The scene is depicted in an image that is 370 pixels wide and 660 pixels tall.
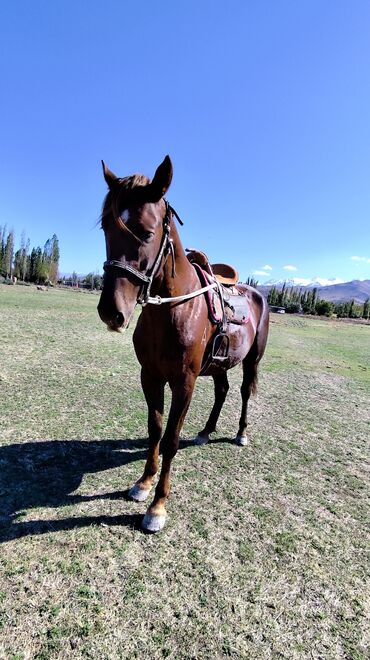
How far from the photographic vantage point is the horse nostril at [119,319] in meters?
2.04

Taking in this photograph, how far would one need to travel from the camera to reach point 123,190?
2188mm

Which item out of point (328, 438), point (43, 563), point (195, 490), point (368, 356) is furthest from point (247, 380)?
point (368, 356)

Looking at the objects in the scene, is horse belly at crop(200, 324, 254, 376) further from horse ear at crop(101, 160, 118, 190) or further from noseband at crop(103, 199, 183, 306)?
horse ear at crop(101, 160, 118, 190)

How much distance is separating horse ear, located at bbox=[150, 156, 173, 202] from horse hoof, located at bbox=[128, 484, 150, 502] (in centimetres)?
252

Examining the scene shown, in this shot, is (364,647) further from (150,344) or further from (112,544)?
(150,344)

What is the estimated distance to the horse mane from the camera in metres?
2.19

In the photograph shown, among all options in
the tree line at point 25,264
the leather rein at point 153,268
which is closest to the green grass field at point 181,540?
the leather rein at point 153,268

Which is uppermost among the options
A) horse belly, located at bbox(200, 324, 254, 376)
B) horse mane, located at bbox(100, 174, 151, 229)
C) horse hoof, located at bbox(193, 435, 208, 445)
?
horse mane, located at bbox(100, 174, 151, 229)

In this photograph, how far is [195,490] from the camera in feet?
11.1

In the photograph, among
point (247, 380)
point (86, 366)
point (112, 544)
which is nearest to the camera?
point (112, 544)

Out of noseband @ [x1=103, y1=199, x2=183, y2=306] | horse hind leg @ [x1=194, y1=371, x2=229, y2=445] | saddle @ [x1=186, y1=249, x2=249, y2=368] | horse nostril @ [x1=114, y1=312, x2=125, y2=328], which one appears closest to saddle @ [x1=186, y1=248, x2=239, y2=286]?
saddle @ [x1=186, y1=249, x2=249, y2=368]

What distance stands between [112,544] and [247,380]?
9.39ft

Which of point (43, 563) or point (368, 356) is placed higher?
point (368, 356)

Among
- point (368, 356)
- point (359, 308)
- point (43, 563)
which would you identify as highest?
point (359, 308)
